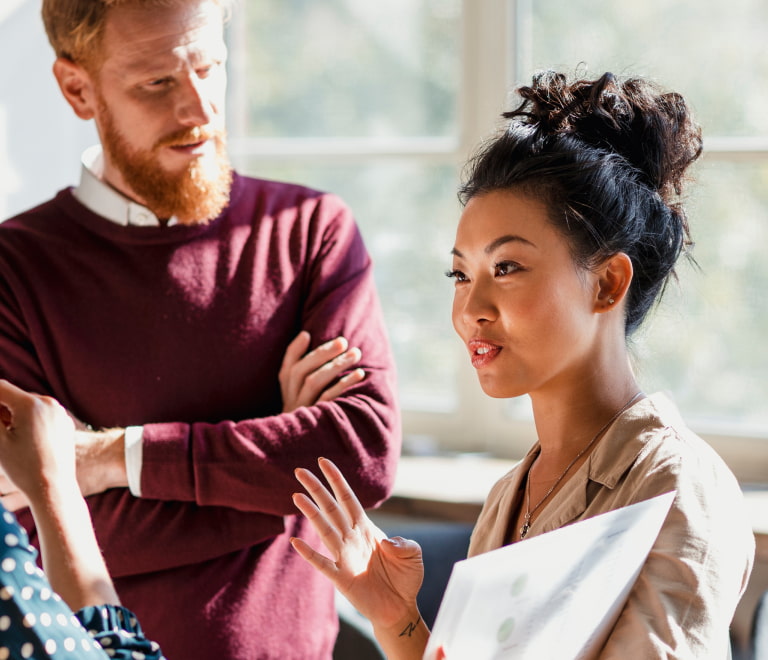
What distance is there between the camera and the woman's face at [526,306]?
46.6 inches

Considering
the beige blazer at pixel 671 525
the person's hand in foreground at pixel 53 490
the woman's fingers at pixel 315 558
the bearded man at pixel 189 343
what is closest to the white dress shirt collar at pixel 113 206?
the bearded man at pixel 189 343

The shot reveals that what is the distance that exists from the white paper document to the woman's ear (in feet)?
0.99

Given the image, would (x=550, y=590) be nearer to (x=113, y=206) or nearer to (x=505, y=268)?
(x=505, y=268)

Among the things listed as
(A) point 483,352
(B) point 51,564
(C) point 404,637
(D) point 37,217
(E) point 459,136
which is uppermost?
(E) point 459,136

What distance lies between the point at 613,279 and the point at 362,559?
18.7 inches

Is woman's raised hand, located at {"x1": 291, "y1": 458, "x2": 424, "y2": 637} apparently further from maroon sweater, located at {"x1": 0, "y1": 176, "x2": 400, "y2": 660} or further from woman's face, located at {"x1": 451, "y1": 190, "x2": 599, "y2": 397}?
maroon sweater, located at {"x1": 0, "y1": 176, "x2": 400, "y2": 660}

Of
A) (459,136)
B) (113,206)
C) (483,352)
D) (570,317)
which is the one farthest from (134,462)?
(459,136)

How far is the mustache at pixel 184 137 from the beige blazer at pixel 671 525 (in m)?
0.91

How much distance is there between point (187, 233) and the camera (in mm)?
1724

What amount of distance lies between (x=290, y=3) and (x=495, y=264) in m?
1.99

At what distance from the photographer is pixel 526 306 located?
1.18 m

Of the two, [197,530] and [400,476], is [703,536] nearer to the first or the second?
[197,530]

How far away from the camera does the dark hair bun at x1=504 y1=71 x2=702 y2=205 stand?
1.25 m

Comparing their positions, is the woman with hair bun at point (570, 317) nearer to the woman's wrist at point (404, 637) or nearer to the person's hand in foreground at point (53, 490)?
the woman's wrist at point (404, 637)
